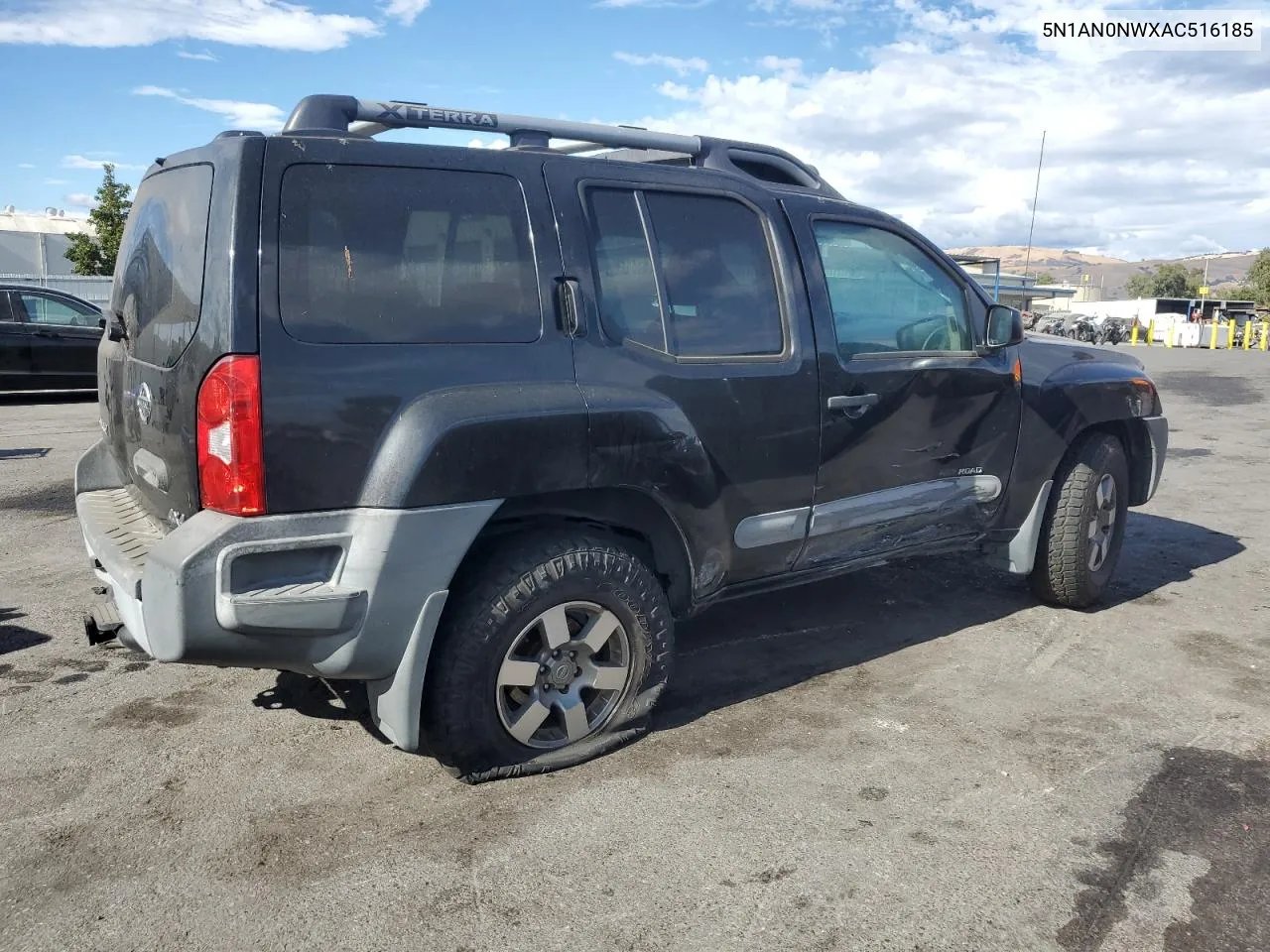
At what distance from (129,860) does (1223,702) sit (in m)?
3.87

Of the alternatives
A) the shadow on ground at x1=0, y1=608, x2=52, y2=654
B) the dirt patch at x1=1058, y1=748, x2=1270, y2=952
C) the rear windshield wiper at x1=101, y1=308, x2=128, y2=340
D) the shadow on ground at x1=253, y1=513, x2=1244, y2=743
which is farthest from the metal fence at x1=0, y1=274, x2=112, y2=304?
the dirt patch at x1=1058, y1=748, x2=1270, y2=952

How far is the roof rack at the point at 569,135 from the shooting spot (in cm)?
321

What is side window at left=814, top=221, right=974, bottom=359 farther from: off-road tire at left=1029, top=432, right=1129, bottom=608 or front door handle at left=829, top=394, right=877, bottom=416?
off-road tire at left=1029, top=432, right=1129, bottom=608

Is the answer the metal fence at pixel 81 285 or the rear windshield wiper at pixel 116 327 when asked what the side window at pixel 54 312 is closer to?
the rear windshield wiper at pixel 116 327

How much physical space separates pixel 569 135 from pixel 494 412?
3.97 ft

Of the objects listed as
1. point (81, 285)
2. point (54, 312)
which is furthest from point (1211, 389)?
point (81, 285)

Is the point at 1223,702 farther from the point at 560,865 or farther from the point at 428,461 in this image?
the point at 428,461

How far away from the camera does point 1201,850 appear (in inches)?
117

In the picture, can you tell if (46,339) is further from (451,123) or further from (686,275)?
Result: (686,275)

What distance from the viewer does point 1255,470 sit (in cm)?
941

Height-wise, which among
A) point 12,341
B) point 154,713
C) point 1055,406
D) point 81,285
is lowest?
point 154,713

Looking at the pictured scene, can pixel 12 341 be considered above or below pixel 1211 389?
above

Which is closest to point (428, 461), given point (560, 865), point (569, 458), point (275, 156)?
point (569, 458)

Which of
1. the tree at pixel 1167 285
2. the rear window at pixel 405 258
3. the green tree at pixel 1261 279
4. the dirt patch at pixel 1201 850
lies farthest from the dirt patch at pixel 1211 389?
the tree at pixel 1167 285
